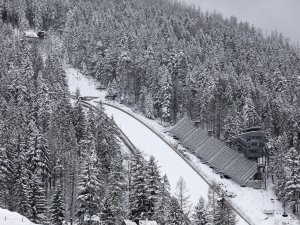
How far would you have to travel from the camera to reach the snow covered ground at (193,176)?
3226 inches

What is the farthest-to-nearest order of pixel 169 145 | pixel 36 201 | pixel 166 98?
pixel 166 98
pixel 169 145
pixel 36 201

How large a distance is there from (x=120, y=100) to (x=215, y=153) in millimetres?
37360

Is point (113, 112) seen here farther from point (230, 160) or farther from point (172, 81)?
point (230, 160)

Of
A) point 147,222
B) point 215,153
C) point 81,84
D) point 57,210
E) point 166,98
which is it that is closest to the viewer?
point 147,222

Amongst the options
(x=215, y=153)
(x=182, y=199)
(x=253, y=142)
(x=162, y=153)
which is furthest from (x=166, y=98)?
(x=182, y=199)

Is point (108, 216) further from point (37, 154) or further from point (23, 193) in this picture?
point (37, 154)

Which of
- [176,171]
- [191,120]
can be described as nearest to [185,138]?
[191,120]

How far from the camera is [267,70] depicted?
486 ft

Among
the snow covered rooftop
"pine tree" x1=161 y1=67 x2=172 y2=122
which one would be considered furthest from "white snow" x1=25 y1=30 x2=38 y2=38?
"pine tree" x1=161 y1=67 x2=172 y2=122

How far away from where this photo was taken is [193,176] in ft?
292

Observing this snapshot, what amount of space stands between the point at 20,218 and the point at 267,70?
115276 millimetres

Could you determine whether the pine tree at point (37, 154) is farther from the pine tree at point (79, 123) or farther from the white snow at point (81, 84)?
the white snow at point (81, 84)

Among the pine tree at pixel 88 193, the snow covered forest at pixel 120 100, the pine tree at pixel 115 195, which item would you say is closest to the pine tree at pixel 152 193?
the snow covered forest at pixel 120 100

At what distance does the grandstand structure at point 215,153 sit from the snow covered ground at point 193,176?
1.42 m
